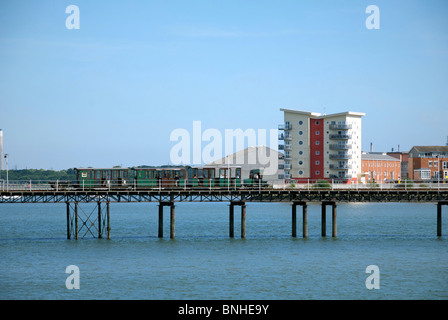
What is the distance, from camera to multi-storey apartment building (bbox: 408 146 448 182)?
614ft

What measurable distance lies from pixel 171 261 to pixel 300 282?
39.7 feet

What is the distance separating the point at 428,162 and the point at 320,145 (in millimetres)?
48156

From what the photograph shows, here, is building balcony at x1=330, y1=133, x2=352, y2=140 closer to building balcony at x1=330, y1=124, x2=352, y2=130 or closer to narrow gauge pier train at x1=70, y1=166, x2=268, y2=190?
building balcony at x1=330, y1=124, x2=352, y2=130

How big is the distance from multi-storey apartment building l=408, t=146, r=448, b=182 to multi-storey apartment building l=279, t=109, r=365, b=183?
36.6m

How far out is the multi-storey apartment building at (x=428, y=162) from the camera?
7372 inches

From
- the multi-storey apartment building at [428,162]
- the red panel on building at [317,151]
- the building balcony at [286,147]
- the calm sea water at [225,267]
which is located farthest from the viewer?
the multi-storey apartment building at [428,162]

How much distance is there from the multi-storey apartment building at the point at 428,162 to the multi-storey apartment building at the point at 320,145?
1440 inches

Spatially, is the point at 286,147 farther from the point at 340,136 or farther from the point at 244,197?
the point at 244,197

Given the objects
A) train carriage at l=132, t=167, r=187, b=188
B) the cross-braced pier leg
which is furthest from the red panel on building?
train carriage at l=132, t=167, r=187, b=188

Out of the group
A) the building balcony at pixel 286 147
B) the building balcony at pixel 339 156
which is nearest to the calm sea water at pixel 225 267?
the building balcony at pixel 339 156

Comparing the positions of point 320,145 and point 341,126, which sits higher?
point 341,126

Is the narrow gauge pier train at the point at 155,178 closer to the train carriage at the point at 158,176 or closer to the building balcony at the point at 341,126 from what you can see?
the train carriage at the point at 158,176

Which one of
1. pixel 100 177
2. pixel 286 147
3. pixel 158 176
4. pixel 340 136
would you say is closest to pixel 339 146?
pixel 340 136

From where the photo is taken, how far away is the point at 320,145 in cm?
16062
